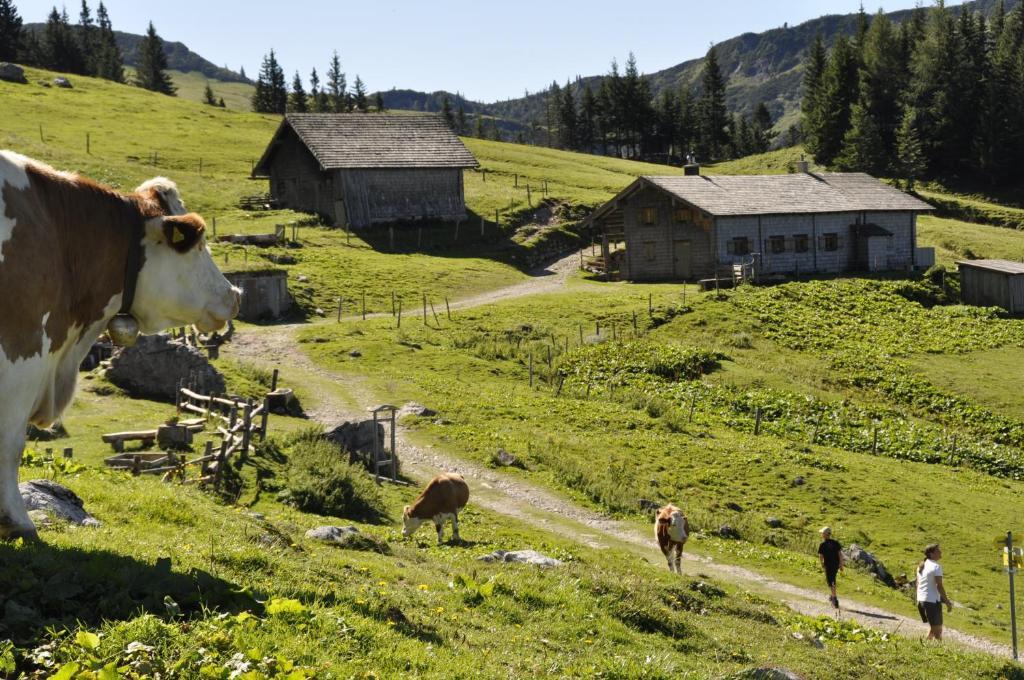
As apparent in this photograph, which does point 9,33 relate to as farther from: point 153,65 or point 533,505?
point 533,505

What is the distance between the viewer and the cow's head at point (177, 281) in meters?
7.52

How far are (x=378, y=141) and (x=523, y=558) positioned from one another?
57.0 metres

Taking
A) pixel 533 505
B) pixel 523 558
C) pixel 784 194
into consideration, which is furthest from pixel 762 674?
pixel 784 194

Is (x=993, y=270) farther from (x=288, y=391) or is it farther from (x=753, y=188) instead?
(x=288, y=391)

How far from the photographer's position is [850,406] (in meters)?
35.8

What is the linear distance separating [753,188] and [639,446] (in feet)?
113

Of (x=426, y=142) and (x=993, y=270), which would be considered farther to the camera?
(x=426, y=142)

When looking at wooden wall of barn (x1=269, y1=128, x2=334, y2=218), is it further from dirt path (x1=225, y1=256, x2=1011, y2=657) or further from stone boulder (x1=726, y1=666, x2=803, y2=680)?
stone boulder (x1=726, y1=666, x2=803, y2=680)

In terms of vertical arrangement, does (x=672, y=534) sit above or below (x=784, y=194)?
below

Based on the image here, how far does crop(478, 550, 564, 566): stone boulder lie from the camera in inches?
580

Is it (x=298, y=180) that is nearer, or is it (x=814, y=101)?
(x=298, y=180)

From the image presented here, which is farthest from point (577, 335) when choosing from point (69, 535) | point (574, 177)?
point (574, 177)

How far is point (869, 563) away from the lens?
2284 centimetres

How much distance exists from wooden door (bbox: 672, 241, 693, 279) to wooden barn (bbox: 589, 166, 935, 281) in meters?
0.06
